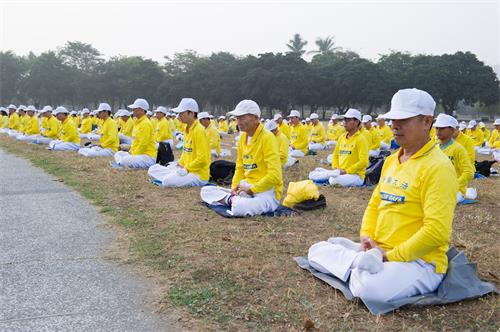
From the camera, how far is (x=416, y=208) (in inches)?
143

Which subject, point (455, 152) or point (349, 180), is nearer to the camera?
point (455, 152)

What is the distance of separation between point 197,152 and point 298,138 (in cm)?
816

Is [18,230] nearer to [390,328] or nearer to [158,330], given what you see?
[158,330]

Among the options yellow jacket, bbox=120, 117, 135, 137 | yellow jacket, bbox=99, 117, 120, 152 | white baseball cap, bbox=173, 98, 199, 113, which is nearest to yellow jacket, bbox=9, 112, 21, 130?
yellow jacket, bbox=120, 117, 135, 137

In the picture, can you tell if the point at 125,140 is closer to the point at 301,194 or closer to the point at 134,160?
the point at 134,160

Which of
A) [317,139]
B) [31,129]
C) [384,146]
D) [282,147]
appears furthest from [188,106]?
[31,129]

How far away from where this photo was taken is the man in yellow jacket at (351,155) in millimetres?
8969

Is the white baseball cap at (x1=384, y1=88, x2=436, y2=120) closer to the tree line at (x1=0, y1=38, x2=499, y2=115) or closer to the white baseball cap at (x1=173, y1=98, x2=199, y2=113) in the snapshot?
the white baseball cap at (x1=173, y1=98, x2=199, y2=113)

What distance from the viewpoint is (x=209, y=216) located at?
6480 mm

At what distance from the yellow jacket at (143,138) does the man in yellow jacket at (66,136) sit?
181 inches

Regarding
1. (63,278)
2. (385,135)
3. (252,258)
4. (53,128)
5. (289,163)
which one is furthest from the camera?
(385,135)

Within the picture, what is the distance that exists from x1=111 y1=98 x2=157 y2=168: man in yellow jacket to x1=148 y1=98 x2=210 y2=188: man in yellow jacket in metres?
2.21

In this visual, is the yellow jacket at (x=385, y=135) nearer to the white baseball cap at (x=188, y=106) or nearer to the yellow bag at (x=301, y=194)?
the white baseball cap at (x=188, y=106)

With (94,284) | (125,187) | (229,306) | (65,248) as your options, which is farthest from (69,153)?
(229,306)
